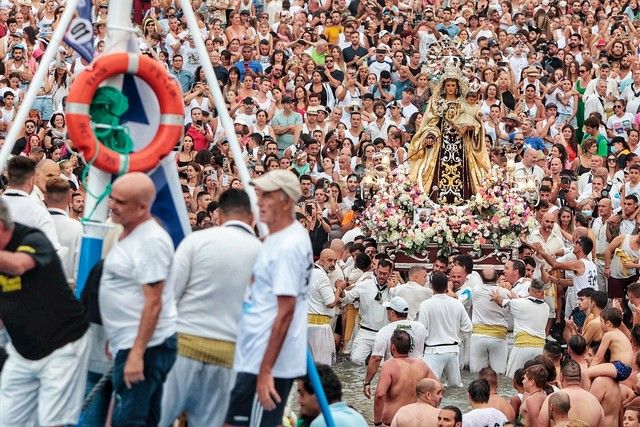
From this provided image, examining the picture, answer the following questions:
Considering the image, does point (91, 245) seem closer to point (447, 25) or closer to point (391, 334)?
point (391, 334)

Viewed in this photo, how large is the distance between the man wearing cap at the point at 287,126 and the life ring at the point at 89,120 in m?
14.4

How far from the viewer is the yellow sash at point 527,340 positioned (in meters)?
19.0

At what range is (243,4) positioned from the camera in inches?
1240

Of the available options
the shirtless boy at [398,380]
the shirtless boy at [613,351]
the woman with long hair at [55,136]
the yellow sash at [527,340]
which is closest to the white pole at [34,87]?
the shirtless boy at [398,380]

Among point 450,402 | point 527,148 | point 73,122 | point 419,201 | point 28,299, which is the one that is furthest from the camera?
point 527,148

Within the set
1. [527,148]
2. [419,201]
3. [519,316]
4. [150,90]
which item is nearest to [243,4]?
[527,148]

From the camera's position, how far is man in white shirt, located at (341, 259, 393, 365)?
64.1ft

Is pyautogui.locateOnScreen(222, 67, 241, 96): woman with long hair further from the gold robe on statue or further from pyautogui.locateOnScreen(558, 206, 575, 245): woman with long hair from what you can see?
pyautogui.locateOnScreen(558, 206, 575, 245): woman with long hair

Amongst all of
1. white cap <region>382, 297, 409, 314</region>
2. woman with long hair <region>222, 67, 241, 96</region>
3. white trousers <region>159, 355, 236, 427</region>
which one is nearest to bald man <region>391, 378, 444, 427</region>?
white cap <region>382, 297, 409, 314</region>

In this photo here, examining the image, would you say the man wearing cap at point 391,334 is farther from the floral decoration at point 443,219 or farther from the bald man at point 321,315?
the floral decoration at point 443,219

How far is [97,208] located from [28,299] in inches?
55.8

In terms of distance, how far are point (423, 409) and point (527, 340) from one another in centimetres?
487

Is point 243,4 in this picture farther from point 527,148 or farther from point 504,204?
point 504,204

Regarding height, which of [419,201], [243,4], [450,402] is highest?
[243,4]
